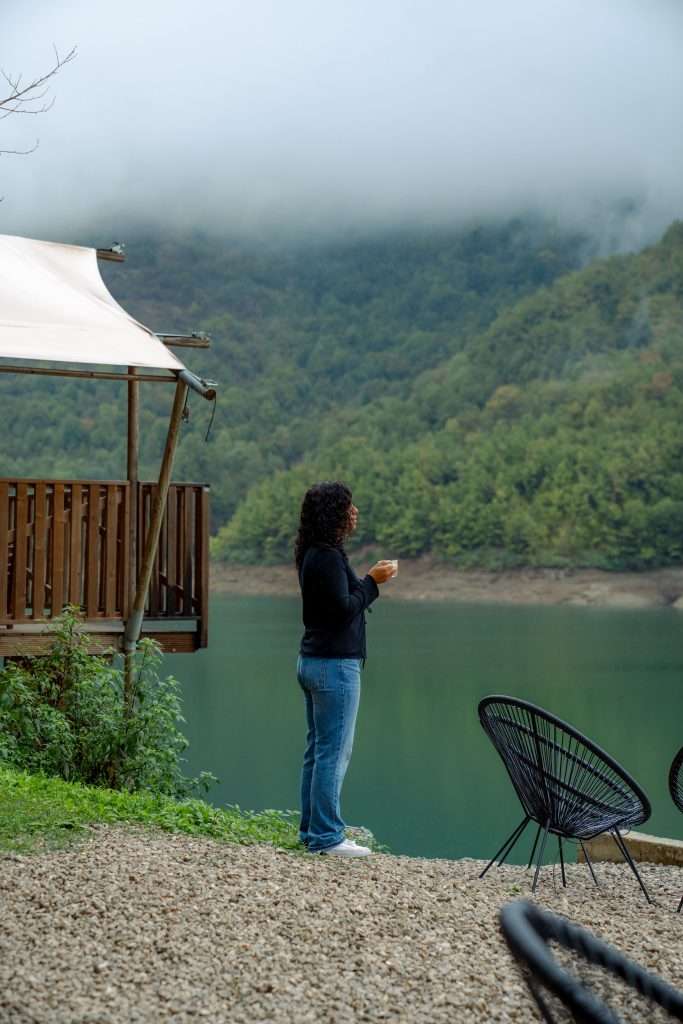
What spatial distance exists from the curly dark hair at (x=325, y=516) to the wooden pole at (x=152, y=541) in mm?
2717

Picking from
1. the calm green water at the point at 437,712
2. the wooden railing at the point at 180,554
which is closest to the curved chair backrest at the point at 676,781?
the wooden railing at the point at 180,554

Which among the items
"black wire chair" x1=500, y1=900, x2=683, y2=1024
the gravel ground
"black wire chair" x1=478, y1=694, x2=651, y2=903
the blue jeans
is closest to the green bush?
the gravel ground

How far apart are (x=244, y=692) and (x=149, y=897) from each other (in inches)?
833

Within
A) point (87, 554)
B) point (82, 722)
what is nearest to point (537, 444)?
point (87, 554)

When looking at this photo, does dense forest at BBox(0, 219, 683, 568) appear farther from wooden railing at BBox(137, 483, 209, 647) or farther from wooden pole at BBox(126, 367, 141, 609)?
wooden railing at BBox(137, 483, 209, 647)

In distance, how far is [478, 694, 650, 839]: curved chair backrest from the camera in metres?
4.75

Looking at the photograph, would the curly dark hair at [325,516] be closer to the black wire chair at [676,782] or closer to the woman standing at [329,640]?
the woman standing at [329,640]

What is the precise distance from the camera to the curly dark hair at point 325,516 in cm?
454

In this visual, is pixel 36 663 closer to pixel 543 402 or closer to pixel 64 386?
pixel 543 402

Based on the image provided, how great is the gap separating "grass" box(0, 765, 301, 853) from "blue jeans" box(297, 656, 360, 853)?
0.19 metres

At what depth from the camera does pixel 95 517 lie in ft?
26.1

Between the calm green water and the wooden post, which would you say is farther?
the calm green water

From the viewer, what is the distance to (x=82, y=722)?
7.15 m

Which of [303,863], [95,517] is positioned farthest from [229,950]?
[95,517]
